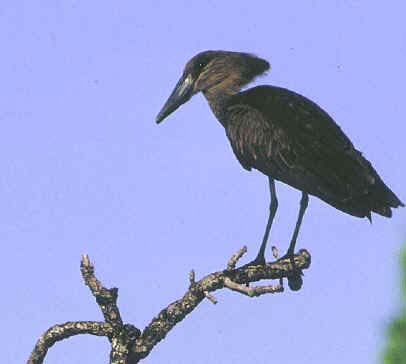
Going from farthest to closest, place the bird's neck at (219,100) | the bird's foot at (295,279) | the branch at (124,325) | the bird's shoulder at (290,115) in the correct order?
the bird's neck at (219,100) → the bird's shoulder at (290,115) → the bird's foot at (295,279) → the branch at (124,325)

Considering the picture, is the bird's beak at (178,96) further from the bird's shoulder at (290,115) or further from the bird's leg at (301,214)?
the bird's leg at (301,214)

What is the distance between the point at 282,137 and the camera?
10969 mm

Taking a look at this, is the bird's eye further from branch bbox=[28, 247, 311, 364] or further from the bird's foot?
branch bbox=[28, 247, 311, 364]

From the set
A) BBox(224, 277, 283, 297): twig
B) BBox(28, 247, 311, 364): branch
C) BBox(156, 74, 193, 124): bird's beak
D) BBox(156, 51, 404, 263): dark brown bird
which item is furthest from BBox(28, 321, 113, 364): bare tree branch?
BBox(156, 74, 193, 124): bird's beak

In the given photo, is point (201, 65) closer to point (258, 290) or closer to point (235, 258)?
point (235, 258)

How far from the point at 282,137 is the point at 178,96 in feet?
6.13

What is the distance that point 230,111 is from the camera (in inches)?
462

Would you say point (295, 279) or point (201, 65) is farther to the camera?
point (201, 65)

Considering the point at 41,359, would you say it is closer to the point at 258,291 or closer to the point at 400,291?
the point at 258,291

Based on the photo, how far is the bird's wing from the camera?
1036cm

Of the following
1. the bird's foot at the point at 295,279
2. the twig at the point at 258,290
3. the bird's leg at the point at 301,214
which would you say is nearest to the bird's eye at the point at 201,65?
the bird's leg at the point at 301,214

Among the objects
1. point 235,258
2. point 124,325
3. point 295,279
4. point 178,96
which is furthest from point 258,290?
point 178,96

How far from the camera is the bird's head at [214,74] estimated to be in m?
12.2

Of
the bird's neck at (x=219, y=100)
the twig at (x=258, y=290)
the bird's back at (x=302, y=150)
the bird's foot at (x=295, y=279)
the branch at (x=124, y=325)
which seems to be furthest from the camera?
the bird's neck at (x=219, y=100)
